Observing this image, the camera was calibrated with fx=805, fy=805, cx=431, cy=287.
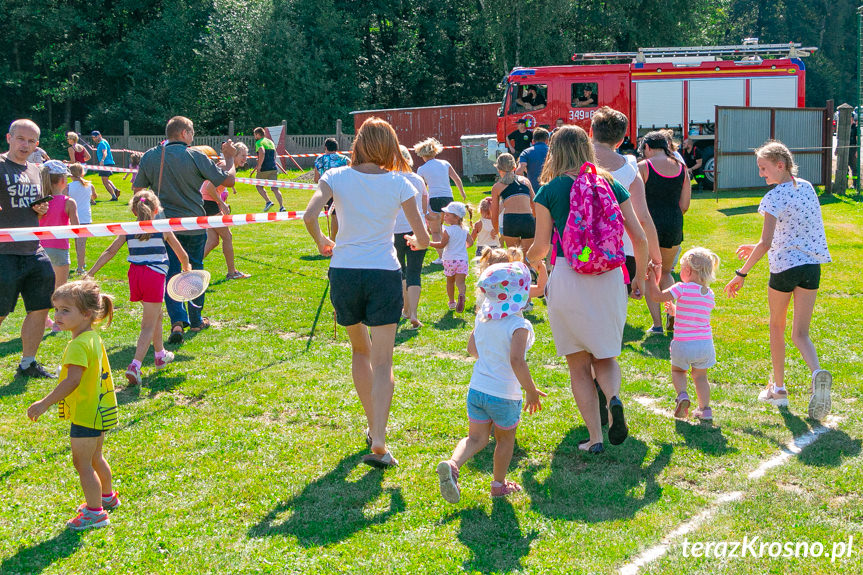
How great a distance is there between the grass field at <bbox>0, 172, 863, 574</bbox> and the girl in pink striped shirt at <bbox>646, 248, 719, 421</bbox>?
19cm

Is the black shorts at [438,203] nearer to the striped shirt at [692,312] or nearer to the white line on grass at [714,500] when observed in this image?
the white line on grass at [714,500]

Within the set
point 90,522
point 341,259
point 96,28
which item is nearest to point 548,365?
point 341,259

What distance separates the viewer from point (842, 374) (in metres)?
6.36

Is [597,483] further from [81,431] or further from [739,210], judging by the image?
[739,210]

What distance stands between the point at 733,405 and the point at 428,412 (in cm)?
221

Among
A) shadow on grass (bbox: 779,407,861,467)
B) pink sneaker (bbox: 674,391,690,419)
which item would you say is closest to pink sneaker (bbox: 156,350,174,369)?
pink sneaker (bbox: 674,391,690,419)

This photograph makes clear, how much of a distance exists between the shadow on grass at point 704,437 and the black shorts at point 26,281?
508cm

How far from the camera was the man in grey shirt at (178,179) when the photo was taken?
24.9ft

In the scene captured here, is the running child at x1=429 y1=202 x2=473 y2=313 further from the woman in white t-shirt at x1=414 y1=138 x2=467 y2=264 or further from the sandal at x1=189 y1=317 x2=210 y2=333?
the sandal at x1=189 y1=317 x2=210 y2=333

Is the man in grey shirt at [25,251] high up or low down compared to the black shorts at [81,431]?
up

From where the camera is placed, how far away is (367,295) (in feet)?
15.4

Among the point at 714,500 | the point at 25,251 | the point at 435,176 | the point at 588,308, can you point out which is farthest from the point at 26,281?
the point at 714,500

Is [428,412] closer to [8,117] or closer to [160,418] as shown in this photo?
[160,418]

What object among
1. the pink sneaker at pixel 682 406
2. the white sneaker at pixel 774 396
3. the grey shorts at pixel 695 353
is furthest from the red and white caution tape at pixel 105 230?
the white sneaker at pixel 774 396
